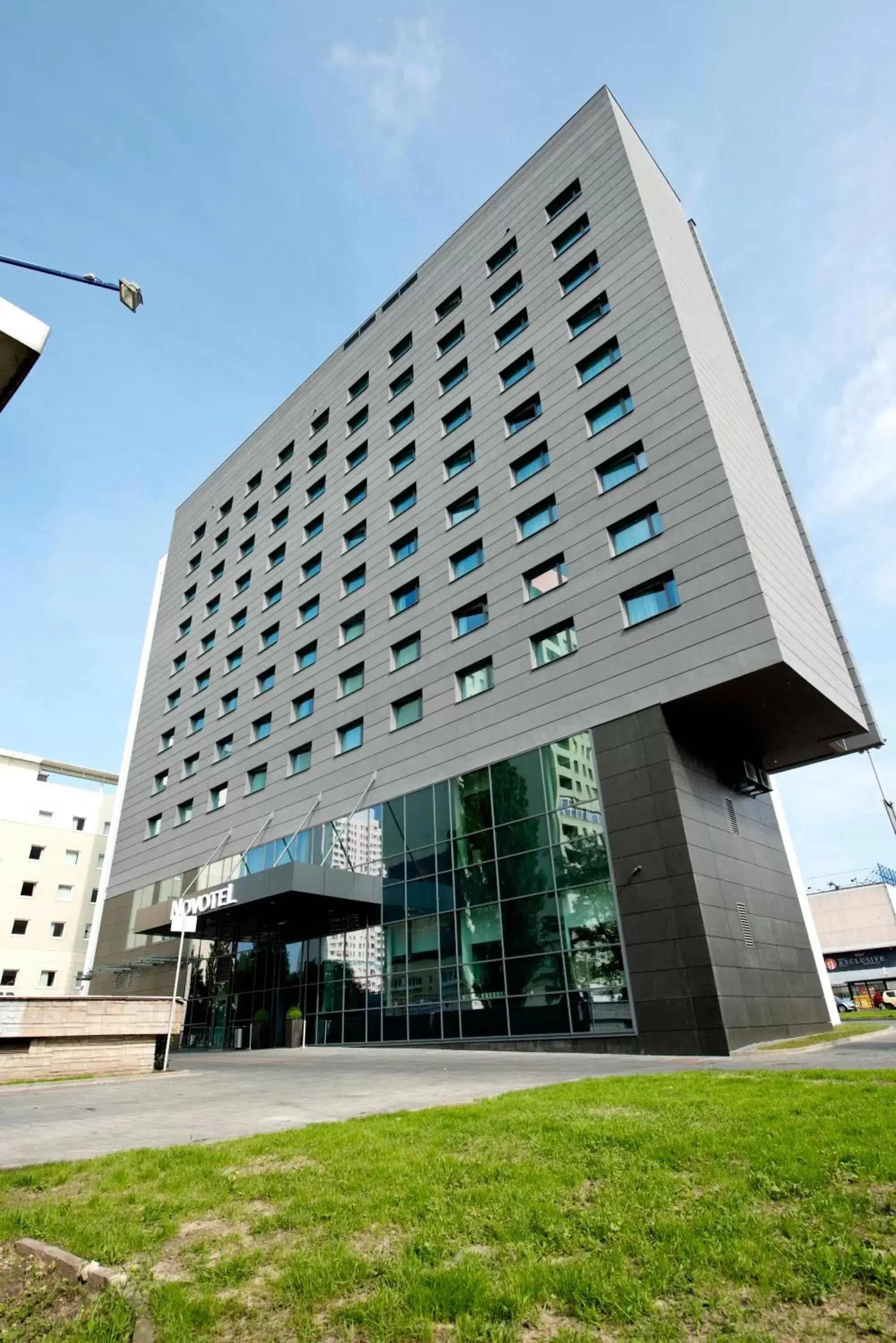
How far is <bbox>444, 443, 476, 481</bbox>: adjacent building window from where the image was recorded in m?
33.4

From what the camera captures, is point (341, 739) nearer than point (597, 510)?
No

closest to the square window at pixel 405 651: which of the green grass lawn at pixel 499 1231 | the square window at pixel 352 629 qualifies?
the square window at pixel 352 629

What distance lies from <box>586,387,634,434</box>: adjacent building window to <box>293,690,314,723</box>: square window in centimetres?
1817

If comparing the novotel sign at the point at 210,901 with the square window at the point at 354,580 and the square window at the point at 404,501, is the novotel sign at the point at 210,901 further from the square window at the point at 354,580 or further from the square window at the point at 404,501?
the square window at the point at 404,501

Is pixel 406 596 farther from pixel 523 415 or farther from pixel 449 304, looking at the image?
pixel 449 304

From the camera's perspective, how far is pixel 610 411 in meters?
28.1

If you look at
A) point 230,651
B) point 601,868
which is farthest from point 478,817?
point 230,651

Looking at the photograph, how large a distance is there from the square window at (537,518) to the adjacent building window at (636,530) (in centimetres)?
284

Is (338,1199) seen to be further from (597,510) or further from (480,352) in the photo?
(480,352)

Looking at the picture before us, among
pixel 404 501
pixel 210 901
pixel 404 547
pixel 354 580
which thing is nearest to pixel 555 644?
pixel 404 547

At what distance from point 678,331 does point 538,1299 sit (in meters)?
28.3

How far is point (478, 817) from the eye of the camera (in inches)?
1045

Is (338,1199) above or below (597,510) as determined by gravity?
below

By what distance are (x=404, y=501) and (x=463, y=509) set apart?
195 inches
